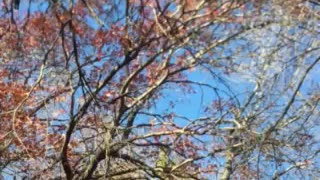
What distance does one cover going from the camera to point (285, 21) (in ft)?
20.6

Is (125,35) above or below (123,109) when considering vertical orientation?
above

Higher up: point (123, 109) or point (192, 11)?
point (192, 11)

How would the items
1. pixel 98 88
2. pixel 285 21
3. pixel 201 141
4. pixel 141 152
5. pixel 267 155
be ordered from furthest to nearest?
1. pixel 141 152
2. pixel 201 141
3. pixel 98 88
4. pixel 267 155
5. pixel 285 21

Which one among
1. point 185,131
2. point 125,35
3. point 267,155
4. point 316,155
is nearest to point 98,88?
point 125,35

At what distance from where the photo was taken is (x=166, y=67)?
10898 millimetres

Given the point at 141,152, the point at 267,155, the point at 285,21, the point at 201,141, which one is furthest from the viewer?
the point at 141,152

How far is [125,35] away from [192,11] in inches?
48.9

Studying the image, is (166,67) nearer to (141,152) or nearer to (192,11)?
(141,152)

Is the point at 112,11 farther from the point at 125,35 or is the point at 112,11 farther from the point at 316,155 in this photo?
the point at 316,155

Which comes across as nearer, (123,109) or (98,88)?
(98,88)

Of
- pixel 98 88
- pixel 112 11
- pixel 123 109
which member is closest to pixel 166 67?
pixel 123 109

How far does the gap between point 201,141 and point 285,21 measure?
4120 millimetres

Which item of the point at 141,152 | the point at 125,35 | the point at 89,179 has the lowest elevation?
Answer: the point at 89,179

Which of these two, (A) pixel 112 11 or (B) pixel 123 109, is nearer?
(A) pixel 112 11
